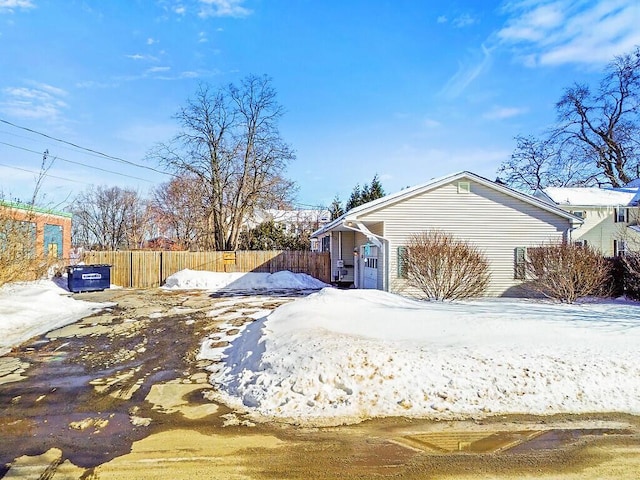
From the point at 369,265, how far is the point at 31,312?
38.3 feet

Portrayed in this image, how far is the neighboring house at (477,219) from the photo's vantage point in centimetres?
1507

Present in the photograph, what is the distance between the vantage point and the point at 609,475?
3.34 m

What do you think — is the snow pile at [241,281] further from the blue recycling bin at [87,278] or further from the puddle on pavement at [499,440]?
the puddle on pavement at [499,440]

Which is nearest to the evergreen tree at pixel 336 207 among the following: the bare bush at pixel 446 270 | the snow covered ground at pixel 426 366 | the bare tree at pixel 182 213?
the bare tree at pixel 182 213

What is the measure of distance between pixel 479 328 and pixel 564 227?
11.3m

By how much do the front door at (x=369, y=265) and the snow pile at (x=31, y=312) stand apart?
9727 millimetres

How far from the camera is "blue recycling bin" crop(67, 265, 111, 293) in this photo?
720 inches

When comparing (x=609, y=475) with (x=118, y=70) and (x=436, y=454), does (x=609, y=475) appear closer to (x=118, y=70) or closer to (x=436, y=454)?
(x=436, y=454)

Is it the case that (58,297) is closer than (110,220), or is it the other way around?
(58,297)

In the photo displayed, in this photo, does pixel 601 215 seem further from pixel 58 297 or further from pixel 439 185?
pixel 58 297

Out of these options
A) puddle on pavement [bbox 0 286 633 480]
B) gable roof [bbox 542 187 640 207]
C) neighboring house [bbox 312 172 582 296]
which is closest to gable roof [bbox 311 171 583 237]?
neighboring house [bbox 312 172 582 296]

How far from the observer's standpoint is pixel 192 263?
2195 centimetres

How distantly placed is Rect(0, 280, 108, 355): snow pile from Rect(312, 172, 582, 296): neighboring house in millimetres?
9255

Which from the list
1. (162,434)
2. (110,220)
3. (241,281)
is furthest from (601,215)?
(110,220)
